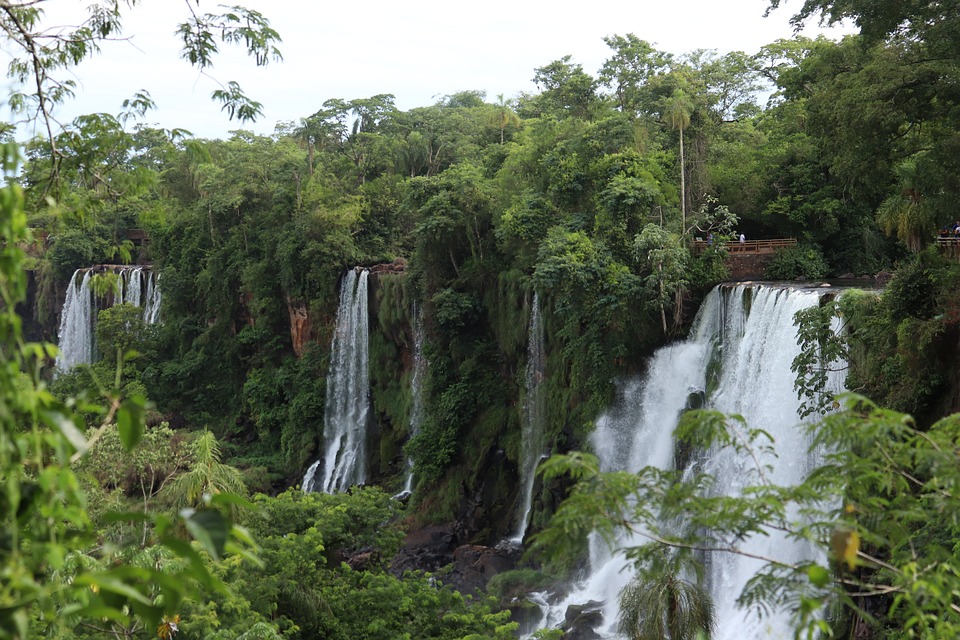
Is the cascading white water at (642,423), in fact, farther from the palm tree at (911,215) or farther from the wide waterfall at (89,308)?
the wide waterfall at (89,308)

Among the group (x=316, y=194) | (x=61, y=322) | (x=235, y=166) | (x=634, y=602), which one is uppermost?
(x=235, y=166)

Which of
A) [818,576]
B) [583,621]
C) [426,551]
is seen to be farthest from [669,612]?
[426,551]

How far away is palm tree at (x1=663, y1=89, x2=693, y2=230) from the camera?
20.3 m

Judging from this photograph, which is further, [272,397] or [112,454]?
[272,397]

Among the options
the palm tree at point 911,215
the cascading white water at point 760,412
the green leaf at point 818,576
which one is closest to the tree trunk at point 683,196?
the cascading white water at point 760,412

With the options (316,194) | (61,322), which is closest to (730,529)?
(316,194)

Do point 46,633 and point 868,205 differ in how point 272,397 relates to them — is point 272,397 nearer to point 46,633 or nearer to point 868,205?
point 868,205

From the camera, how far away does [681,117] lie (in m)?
20.3

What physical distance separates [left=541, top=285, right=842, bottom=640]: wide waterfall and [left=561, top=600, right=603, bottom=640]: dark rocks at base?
21cm

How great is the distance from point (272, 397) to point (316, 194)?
7186 mm

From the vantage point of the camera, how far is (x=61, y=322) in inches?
1523

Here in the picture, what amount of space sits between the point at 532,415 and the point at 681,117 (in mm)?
8066

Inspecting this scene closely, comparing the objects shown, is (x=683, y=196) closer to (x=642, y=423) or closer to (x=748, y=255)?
(x=748, y=255)

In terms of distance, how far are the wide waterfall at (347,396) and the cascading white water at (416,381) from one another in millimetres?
2106
